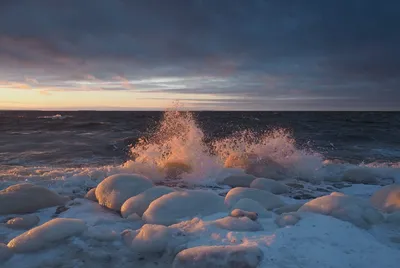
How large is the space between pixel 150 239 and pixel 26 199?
2.64m

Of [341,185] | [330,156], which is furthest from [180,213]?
[330,156]

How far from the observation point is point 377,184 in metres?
7.57

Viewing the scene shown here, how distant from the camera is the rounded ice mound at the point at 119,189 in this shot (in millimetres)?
5346

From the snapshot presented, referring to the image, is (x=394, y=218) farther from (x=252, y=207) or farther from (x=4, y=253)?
(x=4, y=253)

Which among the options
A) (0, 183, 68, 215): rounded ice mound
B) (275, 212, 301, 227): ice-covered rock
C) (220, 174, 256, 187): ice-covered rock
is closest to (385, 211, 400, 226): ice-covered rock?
(275, 212, 301, 227): ice-covered rock

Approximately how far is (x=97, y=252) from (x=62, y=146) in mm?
13174

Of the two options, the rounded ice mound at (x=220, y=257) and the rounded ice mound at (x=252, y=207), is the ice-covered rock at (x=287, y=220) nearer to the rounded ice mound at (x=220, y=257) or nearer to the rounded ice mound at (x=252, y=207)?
the rounded ice mound at (x=252, y=207)

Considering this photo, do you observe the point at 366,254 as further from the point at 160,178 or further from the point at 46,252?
the point at 160,178

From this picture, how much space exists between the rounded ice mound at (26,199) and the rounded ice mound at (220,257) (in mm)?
3029

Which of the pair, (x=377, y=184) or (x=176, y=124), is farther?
(x=176, y=124)

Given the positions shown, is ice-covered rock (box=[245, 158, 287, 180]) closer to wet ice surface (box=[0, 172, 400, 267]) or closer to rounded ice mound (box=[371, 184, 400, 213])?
rounded ice mound (box=[371, 184, 400, 213])

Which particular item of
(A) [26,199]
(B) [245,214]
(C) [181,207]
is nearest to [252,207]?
(B) [245,214]

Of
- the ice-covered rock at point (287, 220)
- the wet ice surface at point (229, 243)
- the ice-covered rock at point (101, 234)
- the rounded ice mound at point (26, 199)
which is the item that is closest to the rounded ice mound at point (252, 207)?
the wet ice surface at point (229, 243)

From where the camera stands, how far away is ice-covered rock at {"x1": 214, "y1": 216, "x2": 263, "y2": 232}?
3.86 meters
